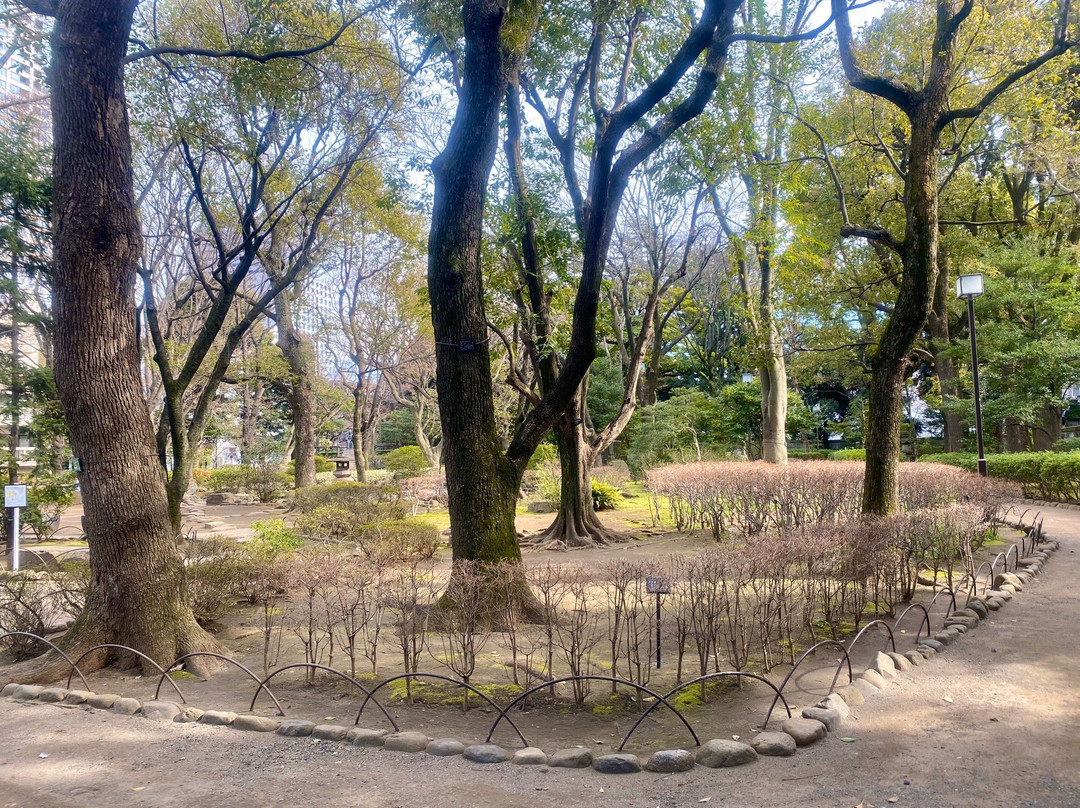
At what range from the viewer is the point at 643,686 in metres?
4.11

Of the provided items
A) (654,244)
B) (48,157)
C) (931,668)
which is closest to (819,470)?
(654,244)

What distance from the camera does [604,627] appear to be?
6.23m

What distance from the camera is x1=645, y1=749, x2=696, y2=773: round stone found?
3.36 m

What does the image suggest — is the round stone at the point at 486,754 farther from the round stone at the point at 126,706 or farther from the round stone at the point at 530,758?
the round stone at the point at 126,706

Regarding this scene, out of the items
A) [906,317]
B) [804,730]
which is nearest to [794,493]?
[906,317]

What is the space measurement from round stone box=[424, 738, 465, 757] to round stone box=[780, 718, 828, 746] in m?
1.72

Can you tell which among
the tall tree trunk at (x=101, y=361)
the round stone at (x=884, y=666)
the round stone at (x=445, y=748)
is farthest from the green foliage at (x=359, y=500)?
the round stone at (x=884, y=666)

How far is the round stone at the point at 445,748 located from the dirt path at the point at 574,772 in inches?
3.0

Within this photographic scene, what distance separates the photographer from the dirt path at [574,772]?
3.07 m

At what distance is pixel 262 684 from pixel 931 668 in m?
4.46

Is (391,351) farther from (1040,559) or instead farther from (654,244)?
(1040,559)

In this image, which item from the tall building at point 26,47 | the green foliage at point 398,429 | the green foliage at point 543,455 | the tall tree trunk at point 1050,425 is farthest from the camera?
the green foliage at point 398,429

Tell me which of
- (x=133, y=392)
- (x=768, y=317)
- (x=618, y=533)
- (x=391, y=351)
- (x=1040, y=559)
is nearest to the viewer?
(x=133, y=392)

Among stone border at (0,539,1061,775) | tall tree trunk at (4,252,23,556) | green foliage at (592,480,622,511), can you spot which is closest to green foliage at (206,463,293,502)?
tall tree trunk at (4,252,23,556)
